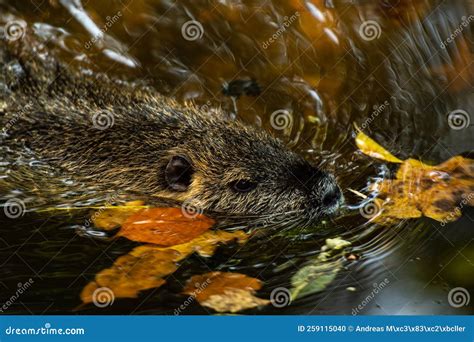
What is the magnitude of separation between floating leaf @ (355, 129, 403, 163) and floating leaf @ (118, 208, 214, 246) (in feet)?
5.93

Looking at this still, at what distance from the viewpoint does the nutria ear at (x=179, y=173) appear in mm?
5484

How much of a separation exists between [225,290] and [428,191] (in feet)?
6.76

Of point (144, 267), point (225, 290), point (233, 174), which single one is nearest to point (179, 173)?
point (233, 174)

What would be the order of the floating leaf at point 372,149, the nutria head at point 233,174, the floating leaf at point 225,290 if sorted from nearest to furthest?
the floating leaf at point 225,290
the nutria head at point 233,174
the floating leaf at point 372,149

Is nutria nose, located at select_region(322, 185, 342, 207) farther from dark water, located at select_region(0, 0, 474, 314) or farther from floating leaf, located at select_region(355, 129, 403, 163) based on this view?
floating leaf, located at select_region(355, 129, 403, 163)

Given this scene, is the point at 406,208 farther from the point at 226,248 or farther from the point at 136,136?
the point at 136,136

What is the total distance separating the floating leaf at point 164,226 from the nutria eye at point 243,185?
39cm

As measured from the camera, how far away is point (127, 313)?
409 centimetres

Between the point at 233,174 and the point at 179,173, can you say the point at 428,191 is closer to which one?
the point at 233,174

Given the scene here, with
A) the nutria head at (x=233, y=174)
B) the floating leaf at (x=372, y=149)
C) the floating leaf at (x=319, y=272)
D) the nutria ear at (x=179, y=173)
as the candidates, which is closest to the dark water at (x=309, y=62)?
the floating leaf at (x=372, y=149)

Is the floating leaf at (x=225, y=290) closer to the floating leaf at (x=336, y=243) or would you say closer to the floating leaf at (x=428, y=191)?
the floating leaf at (x=336, y=243)
